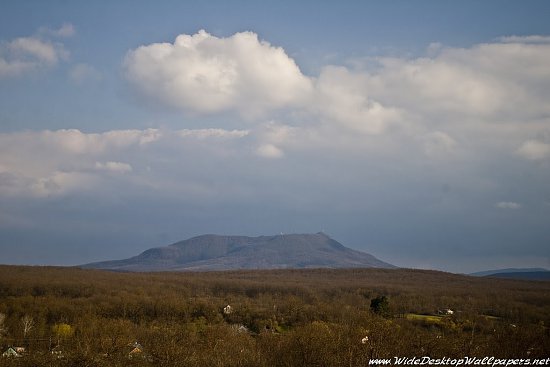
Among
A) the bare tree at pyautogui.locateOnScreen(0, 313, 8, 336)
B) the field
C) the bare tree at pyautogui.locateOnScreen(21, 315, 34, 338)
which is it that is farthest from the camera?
the bare tree at pyautogui.locateOnScreen(21, 315, 34, 338)

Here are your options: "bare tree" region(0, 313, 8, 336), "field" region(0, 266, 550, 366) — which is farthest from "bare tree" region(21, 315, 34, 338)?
"bare tree" region(0, 313, 8, 336)

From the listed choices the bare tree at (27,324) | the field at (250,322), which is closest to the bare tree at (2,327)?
the field at (250,322)

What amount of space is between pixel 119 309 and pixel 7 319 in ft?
73.4

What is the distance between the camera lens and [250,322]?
3927 inches

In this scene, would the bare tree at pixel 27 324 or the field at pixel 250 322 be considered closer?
the field at pixel 250 322

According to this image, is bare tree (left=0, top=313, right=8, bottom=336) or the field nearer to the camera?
the field

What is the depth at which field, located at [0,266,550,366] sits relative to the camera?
3120 cm

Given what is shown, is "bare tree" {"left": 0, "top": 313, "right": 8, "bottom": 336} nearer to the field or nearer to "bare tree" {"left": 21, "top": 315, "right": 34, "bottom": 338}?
the field

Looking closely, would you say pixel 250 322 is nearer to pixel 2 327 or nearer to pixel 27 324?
pixel 27 324

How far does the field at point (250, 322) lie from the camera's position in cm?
3120

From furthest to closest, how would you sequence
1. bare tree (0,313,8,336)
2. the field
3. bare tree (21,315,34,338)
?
bare tree (21,315,34,338) → bare tree (0,313,8,336) → the field

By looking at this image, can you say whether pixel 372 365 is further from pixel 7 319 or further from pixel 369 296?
pixel 369 296

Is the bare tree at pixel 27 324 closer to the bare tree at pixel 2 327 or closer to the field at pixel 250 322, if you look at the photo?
the field at pixel 250 322

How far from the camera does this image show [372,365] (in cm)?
2511
